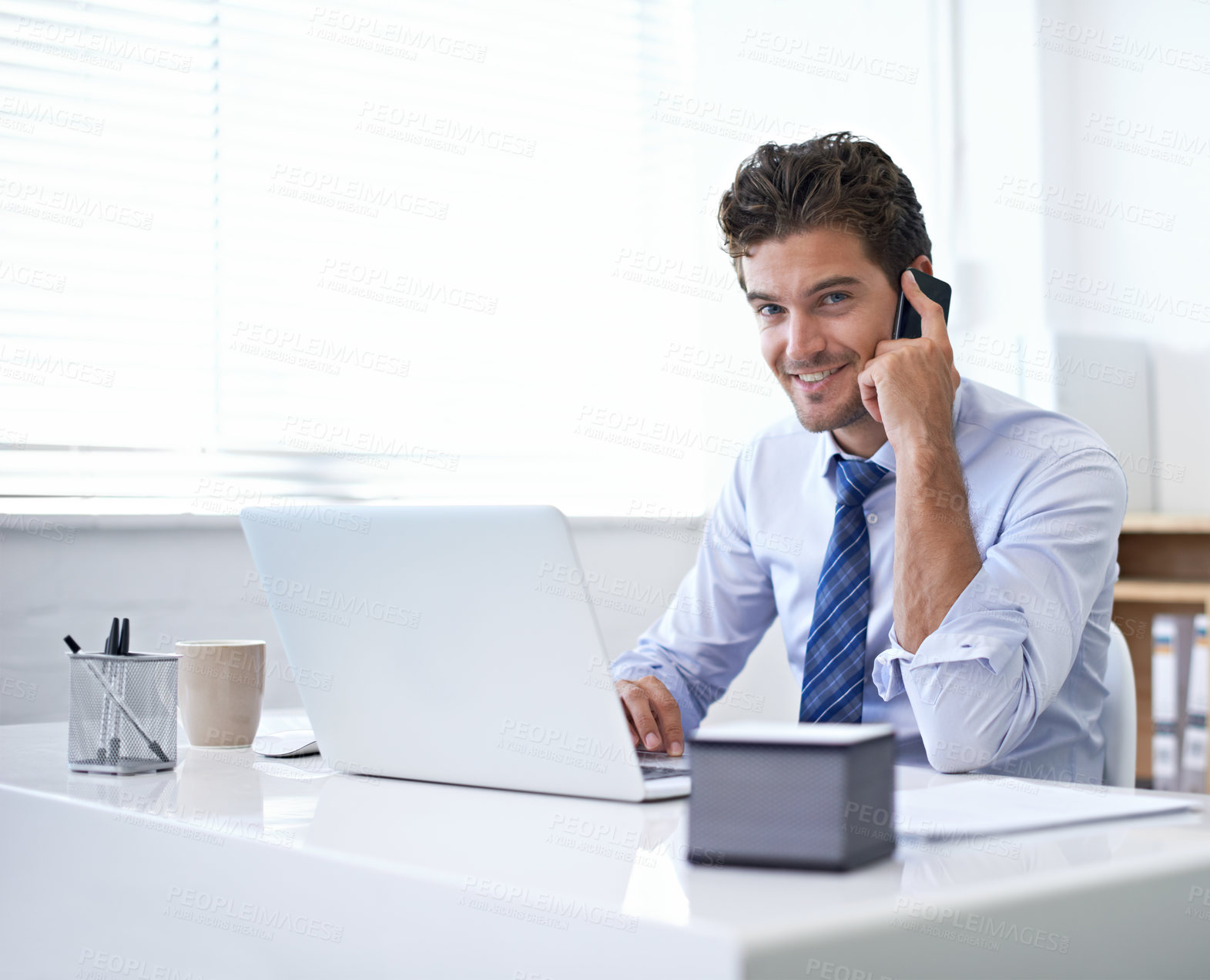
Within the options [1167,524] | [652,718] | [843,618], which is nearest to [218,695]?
[652,718]

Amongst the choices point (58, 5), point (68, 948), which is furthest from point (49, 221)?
point (68, 948)

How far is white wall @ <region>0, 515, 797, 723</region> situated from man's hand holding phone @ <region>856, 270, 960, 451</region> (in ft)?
4.23

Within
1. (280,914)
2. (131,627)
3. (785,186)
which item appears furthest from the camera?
(131,627)

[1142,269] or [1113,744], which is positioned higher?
[1142,269]

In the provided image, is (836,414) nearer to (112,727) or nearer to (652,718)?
(652,718)

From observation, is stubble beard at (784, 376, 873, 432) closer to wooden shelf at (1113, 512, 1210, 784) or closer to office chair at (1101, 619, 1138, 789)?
office chair at (1101, 619, 1138, 789)

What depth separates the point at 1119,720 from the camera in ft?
4.67

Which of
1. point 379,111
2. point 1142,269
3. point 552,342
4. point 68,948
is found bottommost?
point 68,948

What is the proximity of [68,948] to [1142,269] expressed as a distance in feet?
9.33

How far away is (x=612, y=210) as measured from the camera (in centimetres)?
298

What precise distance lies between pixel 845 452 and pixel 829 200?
34 centimetres

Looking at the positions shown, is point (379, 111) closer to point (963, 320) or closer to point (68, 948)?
point (963, 320)

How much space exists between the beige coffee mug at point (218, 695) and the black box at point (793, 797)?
2.46ft

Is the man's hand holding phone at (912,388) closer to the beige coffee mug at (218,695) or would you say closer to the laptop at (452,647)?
the laptop at (452,647)
